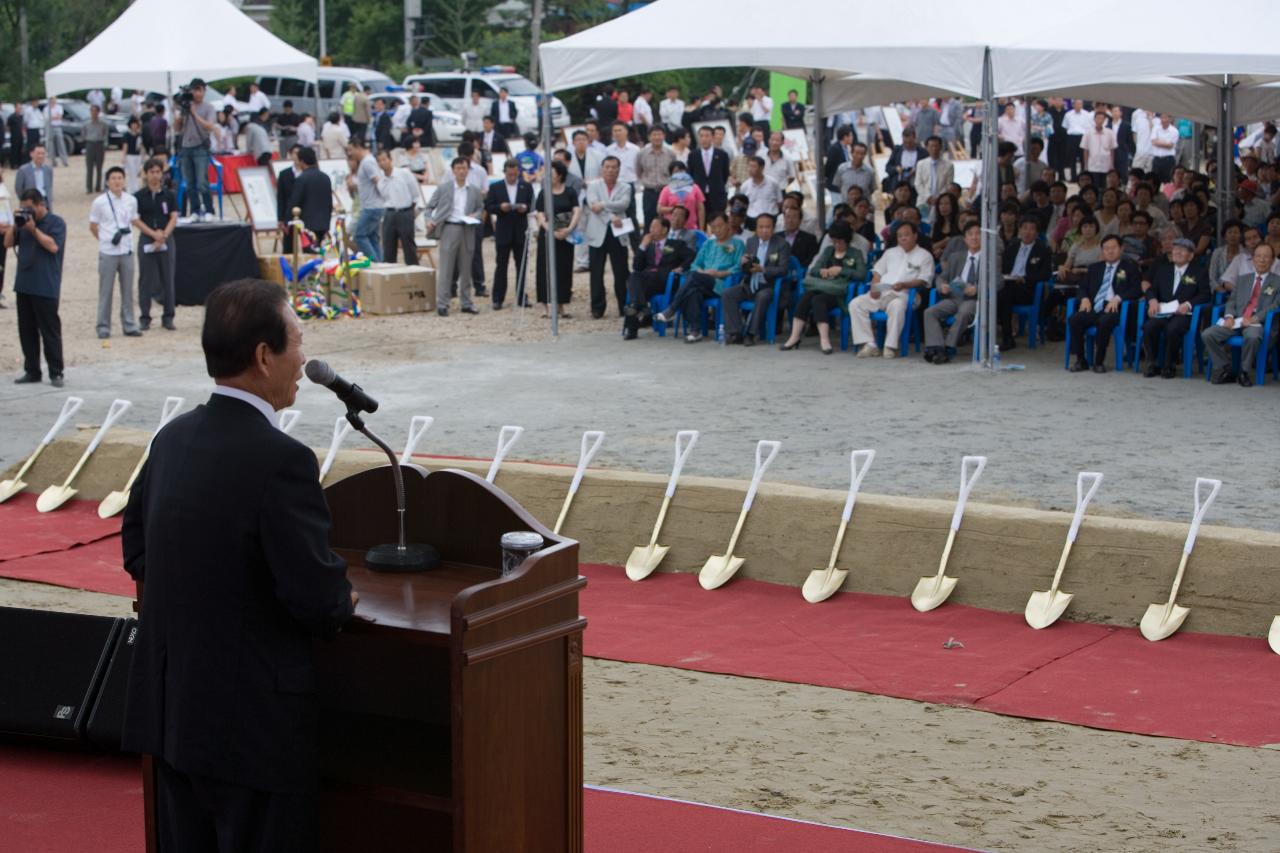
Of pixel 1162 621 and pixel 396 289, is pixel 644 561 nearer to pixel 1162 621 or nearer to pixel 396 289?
pixel 1162 621

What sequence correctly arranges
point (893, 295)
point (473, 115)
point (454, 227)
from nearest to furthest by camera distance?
1. point (893, 295)
2. point (454, 227)
3. point (473, 115)

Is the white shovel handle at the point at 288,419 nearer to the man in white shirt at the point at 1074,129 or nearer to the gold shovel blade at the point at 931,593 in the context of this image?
the gold shovel blade at the point at 931,593

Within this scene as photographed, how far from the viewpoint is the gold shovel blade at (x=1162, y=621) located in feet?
24.2

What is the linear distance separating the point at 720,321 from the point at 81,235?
1331cm

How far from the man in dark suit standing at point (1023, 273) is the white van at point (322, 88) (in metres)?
27.3

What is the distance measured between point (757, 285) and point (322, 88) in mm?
27816

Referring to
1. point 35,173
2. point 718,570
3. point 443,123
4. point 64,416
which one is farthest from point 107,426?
point 443,123

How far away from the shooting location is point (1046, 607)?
764 centimetres

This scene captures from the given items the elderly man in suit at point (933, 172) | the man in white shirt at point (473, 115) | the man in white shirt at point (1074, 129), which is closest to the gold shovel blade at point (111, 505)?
the elderly man in suit at point (933, 172)

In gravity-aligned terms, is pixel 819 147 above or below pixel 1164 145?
below

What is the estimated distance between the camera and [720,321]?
15.6 m

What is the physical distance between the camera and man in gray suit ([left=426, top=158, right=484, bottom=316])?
17516 mm

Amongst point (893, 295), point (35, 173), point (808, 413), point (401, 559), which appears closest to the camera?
point (401, 559)

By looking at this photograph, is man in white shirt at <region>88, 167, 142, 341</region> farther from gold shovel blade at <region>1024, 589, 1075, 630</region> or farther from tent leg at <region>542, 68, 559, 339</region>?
gold shovel blade at <region>1024, 589, 1075, 630</region>
